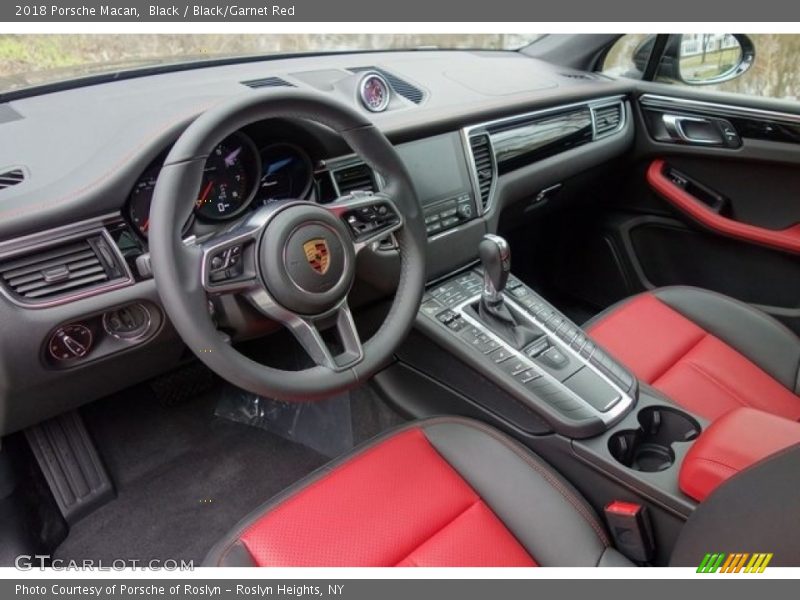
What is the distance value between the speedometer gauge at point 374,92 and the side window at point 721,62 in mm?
1042

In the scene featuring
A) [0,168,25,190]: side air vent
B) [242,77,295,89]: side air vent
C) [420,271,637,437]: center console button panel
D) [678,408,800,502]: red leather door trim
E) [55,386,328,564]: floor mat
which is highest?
[242,77,295,89]: side air vent

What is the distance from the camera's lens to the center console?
54.7 inches

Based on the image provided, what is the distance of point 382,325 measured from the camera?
1245 mm

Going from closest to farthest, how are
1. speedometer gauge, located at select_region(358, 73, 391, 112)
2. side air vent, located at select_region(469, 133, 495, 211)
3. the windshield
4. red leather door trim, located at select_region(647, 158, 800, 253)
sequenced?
the windshield, speedometer gauge, located at select_region(358, 73, 391, 112), side air vent, located at select_region(469, 133, 495, 211), red leather door trim, located at select_region(647, 158, 800, 253)

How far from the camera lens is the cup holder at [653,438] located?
4.50ft

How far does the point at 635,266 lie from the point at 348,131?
1564 millimetres

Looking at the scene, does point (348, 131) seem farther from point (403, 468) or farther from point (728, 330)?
point (728, 330)

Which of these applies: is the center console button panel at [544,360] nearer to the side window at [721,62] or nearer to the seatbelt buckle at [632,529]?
the seatbelt buckle at [632,529]

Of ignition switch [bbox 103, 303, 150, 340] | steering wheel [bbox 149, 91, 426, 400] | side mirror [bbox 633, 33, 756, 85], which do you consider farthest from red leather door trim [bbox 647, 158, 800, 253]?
ignition switch [bbox 103, 303, 150, 340]

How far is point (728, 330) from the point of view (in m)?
1.75

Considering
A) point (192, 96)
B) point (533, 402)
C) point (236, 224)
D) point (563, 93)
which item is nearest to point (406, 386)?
point (533, 402)

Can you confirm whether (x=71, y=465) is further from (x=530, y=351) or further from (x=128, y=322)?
(x=530, y=351)

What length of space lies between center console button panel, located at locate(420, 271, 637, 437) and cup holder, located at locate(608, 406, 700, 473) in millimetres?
43

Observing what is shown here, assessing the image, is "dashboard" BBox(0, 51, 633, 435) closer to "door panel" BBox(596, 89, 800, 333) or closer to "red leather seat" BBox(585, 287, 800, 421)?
"red leather seat" BBox(585, 287, 800, 421)
